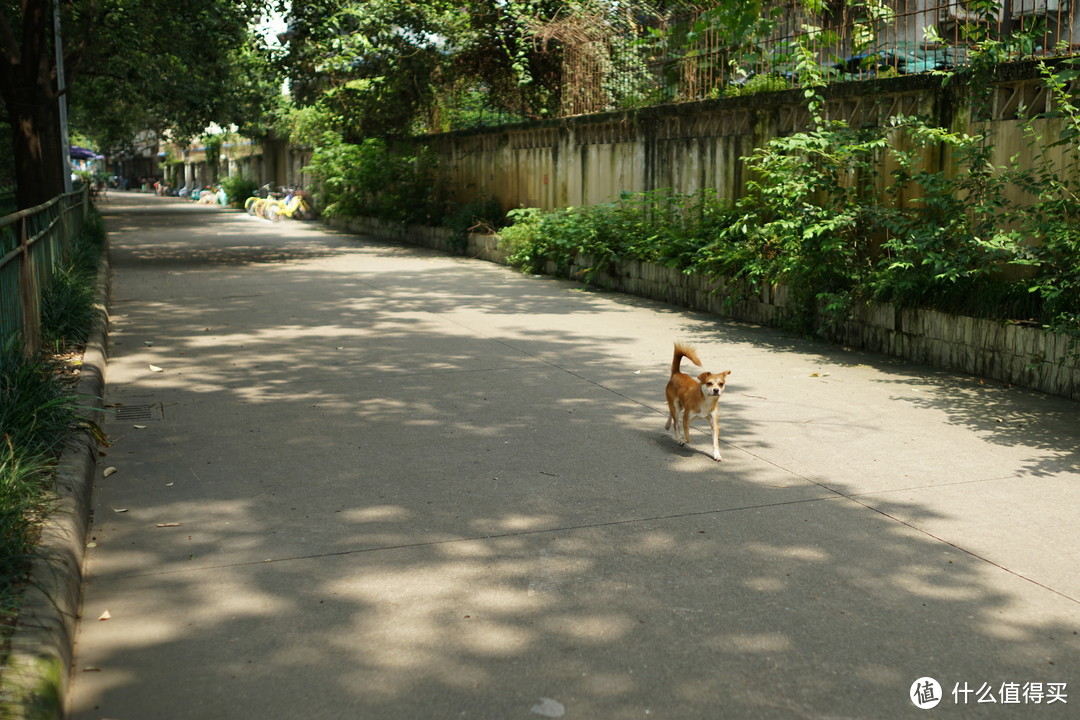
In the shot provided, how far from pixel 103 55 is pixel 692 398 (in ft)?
75.1

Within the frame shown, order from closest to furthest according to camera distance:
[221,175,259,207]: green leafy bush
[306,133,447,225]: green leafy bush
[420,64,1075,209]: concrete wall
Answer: [420,64,1075,209]: concrete wall → [306,133,447,225]: green leafy bush → [221,175,259,207]: green leafy bush

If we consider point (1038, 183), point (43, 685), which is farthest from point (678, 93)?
point (43, 685)

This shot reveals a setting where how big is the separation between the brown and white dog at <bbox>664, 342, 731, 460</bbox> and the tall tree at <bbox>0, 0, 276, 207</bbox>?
49.2ft

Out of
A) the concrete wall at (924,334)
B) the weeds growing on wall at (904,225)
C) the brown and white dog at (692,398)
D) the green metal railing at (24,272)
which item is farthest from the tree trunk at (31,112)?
the brown and white dog at (692,398)

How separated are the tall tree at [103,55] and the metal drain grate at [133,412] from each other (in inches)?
489

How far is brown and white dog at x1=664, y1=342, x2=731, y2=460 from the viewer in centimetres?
626

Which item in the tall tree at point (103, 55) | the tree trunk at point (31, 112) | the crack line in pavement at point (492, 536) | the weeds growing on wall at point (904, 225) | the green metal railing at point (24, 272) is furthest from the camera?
the tall tree at point (103, 55)

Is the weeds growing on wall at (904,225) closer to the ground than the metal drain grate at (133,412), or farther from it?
farther from it

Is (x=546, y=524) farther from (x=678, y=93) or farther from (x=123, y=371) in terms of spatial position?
(x=678, y=93)

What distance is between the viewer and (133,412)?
7445 mm

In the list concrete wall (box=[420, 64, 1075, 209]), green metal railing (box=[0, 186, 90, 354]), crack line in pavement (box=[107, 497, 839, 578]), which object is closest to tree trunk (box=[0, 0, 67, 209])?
concrete wall (box=[420, 64, 1075, 209])

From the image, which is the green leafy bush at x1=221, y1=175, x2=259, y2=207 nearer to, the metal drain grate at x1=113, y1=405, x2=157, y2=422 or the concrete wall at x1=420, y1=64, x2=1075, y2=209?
the concrete wall at x1=420, y1=64, x2=1075, y2=209

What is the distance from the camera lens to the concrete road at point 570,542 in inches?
140

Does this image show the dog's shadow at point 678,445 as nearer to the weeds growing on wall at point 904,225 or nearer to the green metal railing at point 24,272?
the weeds growing on wall at point 904,225
